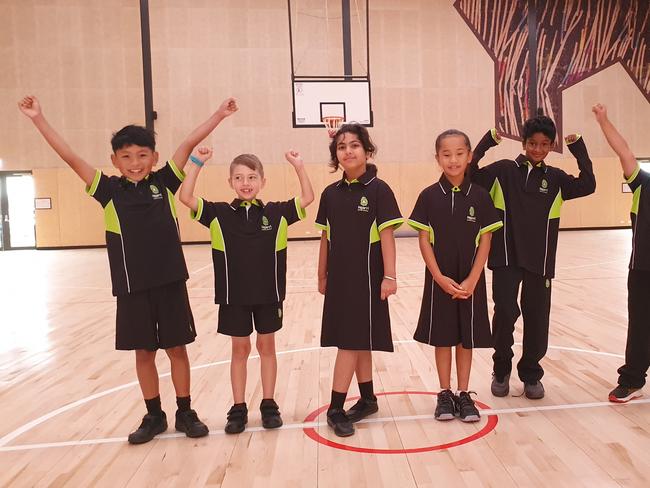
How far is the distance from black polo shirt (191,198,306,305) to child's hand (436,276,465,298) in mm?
829

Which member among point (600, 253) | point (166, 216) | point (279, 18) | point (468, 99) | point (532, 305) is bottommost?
point (600, 253)

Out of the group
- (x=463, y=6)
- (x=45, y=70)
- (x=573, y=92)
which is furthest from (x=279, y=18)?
(x=573, y=92)

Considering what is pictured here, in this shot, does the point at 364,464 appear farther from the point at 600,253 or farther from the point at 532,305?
the point at 600,253

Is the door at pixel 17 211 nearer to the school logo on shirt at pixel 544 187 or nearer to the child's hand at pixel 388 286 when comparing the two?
the child's hand at pixel 388 286

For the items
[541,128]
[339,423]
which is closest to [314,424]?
[339,423]

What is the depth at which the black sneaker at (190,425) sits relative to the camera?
2809mm

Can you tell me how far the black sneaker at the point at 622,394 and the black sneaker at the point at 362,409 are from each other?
1321mm

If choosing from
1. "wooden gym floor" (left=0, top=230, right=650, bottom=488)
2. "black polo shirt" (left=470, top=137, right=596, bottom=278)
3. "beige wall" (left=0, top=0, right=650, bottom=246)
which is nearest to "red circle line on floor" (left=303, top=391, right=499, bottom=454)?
"wooden gym floor" (left=0, top=230, right=650, bottom=488)

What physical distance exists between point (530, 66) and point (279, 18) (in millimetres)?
7425

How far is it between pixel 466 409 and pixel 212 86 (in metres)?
14.6

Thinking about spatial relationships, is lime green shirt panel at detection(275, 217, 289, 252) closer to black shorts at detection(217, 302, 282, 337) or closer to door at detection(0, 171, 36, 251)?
black shorts at detection(217, 302, 282, 337)

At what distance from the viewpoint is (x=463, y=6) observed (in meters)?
16.5

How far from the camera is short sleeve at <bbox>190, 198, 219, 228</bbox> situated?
286cm

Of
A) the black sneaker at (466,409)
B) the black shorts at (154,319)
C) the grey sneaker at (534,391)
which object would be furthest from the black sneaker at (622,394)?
the black shorts at (154,319)
